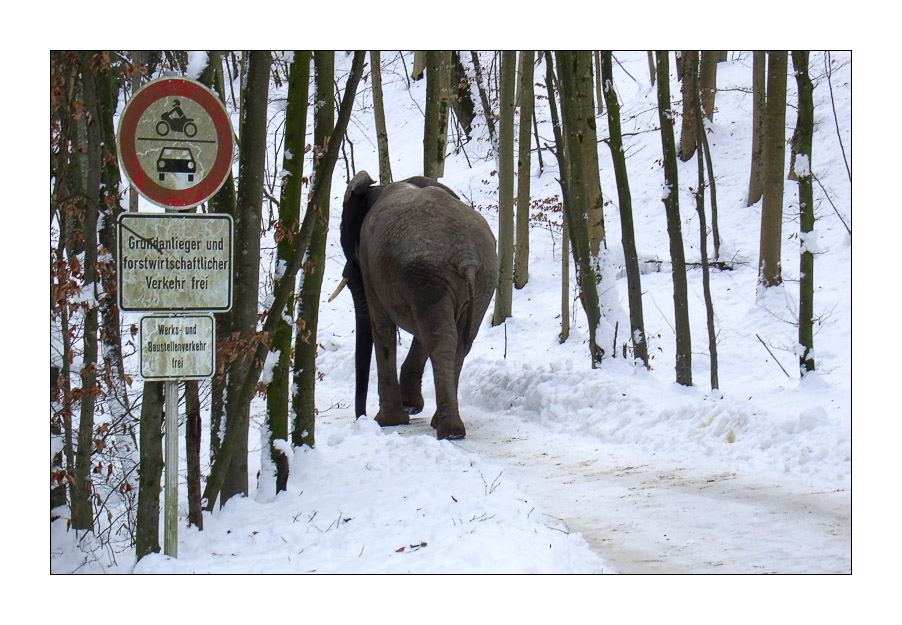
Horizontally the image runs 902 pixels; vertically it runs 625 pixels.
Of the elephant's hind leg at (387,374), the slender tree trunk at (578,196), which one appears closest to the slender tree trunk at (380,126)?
the slender tree trunk at (578,196)

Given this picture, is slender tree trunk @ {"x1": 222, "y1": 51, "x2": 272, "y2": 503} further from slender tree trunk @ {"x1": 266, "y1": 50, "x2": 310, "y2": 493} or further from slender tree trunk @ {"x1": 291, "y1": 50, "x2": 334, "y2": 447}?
slender tree trunk @ {"x1": 291, "y1": 50, "x2": 334, "y2": 447}

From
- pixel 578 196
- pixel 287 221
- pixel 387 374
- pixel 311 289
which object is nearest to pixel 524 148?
pixel 578 196

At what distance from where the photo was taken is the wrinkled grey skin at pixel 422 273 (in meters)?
8.03

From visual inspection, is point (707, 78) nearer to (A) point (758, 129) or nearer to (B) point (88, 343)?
(A) point (758, 129)

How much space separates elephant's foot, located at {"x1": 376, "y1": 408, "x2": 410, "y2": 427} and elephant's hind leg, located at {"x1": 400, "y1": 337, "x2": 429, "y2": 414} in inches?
26.0

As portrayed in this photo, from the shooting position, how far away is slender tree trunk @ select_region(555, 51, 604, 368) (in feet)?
32.0

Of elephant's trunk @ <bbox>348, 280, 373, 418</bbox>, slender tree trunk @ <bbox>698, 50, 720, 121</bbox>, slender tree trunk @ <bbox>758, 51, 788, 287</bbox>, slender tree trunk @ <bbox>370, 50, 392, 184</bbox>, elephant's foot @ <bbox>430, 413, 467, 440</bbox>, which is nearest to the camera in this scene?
elephant's foot @ <bbox>430, 413, 467, 440</bbox>

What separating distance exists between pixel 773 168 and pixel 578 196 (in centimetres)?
322

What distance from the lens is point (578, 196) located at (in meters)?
9.88

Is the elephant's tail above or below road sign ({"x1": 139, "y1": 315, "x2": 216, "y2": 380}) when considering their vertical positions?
above

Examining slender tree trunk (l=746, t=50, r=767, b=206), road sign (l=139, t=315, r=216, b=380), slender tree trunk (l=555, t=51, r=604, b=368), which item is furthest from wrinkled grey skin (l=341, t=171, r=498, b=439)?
slender tree trunk (l=746, t=50, r=767, b=206)

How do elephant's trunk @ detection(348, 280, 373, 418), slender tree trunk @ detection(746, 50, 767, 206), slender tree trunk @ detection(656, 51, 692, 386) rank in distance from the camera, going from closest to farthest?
slender tree trunk @ detection(656, 51, 692, 386)
elephant's trunk @ detection(348, 280, 373, 418)
slender tree trunk @ detection(746, 50, 767, 206)

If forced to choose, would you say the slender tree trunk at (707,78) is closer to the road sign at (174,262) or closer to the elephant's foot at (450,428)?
the elephant's foot at (450,428)

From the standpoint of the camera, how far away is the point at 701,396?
324 inches
